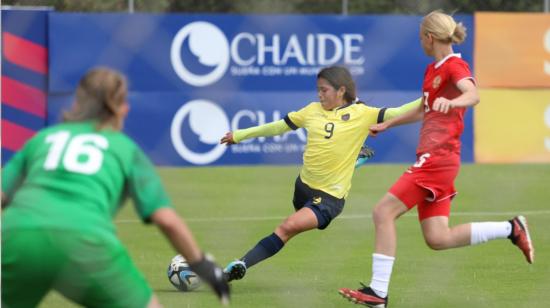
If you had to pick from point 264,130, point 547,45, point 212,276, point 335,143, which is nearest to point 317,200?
point 335,143

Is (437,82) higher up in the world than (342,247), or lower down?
higher up

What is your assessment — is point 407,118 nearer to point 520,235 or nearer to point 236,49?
point 520,235

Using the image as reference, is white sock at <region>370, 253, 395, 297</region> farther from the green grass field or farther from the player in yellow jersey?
the player in yellow jersey

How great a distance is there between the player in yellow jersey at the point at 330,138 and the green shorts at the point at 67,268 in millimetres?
3236

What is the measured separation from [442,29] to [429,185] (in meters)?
0.84

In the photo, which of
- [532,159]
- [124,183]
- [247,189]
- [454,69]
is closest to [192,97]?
[247,189]

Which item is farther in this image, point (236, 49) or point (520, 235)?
point (236, 49)

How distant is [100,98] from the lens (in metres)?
4.54

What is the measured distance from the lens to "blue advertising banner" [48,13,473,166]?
49.2 ft

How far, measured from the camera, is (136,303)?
441 cm

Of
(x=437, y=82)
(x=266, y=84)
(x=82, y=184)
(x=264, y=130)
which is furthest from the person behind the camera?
(x=266, y=84)

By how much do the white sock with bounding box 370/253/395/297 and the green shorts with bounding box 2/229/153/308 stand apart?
2438 mm

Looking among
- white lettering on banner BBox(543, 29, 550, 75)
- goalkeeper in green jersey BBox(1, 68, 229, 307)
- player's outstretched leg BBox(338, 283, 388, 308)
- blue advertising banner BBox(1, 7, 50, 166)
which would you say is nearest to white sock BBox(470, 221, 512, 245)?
player's outstretched leg BBox(338, 283, 388, 308)

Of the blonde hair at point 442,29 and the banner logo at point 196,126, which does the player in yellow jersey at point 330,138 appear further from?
the banner logo at point 196,126
